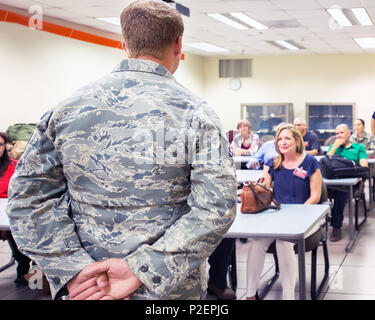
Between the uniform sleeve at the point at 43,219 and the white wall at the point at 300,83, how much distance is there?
42.8ft

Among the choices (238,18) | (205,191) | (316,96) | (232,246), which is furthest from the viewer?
(316,96)

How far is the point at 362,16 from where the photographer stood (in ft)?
27.5

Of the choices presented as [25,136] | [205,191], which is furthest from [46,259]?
[25,136]

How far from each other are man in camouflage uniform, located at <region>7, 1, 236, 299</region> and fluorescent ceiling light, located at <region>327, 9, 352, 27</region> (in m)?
7.25

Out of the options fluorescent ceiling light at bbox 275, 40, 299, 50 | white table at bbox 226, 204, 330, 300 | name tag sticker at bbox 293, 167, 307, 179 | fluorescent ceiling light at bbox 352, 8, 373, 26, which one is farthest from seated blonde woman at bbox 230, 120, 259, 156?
white table at bbox 226, 204, 330, 300

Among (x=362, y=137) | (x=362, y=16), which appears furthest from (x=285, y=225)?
(x=362, y=16)

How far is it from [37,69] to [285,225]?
6289 millimetres

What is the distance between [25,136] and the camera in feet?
23.4

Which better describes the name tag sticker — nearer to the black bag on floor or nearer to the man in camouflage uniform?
the black bag on floor

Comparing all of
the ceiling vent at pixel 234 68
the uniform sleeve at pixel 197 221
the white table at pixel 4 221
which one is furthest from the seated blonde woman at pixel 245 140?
the uniform sleeve at pixel 197 221

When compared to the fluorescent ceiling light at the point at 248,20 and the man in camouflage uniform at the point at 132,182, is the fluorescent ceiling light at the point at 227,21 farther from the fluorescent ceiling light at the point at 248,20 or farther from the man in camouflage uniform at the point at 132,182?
the man in camouflage uniform at the point at 132,182

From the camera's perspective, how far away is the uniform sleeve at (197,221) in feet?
3.92

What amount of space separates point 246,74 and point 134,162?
13.4 metres

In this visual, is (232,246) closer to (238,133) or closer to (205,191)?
(205,191)
